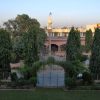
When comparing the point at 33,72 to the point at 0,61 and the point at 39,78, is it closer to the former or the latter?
the point at 39,78

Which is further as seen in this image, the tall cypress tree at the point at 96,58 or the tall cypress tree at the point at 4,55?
the tall cypress tree at the point at 96,58

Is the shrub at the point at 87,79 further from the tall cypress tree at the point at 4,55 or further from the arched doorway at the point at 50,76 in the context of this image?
the tall cypress tree at the point at 4,55

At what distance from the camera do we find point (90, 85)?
2689 cm

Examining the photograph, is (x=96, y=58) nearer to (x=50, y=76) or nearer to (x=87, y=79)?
(x=87, y=79)

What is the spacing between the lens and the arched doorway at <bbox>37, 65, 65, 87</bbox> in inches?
1081

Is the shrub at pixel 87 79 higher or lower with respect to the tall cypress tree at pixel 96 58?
lower

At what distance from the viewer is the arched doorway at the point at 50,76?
2747 centimetres

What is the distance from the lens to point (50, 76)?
90.8ft

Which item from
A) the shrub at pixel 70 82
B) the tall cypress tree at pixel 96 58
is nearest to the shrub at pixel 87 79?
the shrub at pixel 70 82

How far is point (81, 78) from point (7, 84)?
567 cm

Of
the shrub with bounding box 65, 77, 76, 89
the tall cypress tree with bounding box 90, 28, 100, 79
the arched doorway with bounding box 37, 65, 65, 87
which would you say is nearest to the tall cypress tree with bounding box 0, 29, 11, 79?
the arched doorway with bounding box 37, 65, 65, 87

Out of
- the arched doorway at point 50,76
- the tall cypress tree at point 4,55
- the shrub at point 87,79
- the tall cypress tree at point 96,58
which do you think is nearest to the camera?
the shrub at point 87,79

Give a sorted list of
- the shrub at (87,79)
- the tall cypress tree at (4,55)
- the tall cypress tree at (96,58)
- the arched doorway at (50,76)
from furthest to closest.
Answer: the tall cypress tree at (96,58) < the tall cypress tree at (4,55) < the arched doorway at (50,76) < the shrub at (87,79)

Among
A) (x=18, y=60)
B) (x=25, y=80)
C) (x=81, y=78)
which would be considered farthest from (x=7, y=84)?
(x=18, y=60)
